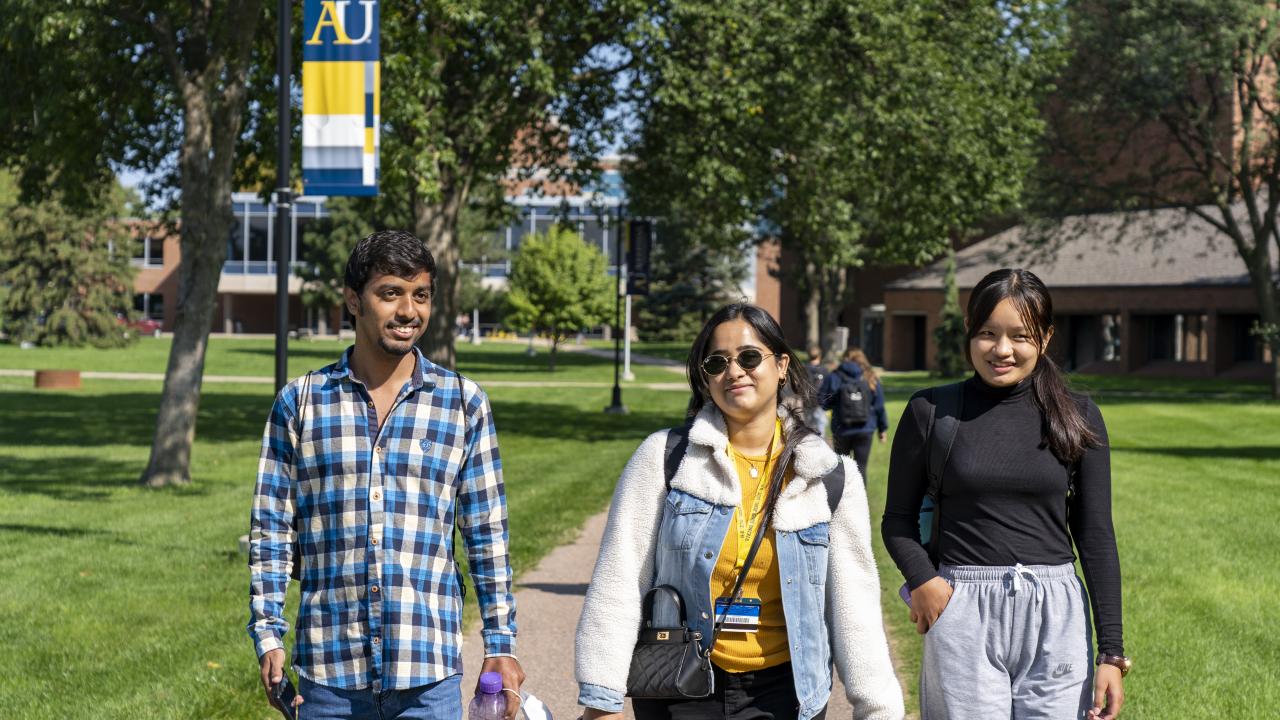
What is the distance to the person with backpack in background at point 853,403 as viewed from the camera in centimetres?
1454

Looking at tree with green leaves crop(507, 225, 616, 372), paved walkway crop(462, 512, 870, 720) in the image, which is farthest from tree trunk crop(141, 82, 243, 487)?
tree with green leaves crop(507, 225, 616, 372)

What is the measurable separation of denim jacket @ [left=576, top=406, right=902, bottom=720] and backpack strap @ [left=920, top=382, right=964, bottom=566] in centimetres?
39

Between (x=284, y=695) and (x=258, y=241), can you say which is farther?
(x=258, y=241)

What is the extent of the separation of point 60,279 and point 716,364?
71.6 meters

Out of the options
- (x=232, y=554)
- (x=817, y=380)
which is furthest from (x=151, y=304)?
(x=817, y=380)

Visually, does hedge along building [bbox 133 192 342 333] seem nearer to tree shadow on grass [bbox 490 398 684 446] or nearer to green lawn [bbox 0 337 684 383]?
green lawn [bbox 0 337 684 383]

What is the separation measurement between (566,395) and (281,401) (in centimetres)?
3744

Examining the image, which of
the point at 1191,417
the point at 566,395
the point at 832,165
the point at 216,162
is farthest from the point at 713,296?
the point at 216,162

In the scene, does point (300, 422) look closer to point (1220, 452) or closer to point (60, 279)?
point (1220, 452)

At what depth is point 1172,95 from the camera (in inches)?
1481

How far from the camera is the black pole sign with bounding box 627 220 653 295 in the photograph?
111 ft

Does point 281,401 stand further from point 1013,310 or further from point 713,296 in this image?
point 713,296

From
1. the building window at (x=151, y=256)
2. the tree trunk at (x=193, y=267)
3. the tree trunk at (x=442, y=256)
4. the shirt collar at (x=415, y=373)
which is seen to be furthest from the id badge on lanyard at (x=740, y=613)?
the building window at (x=151, y=256)

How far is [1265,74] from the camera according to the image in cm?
3950
